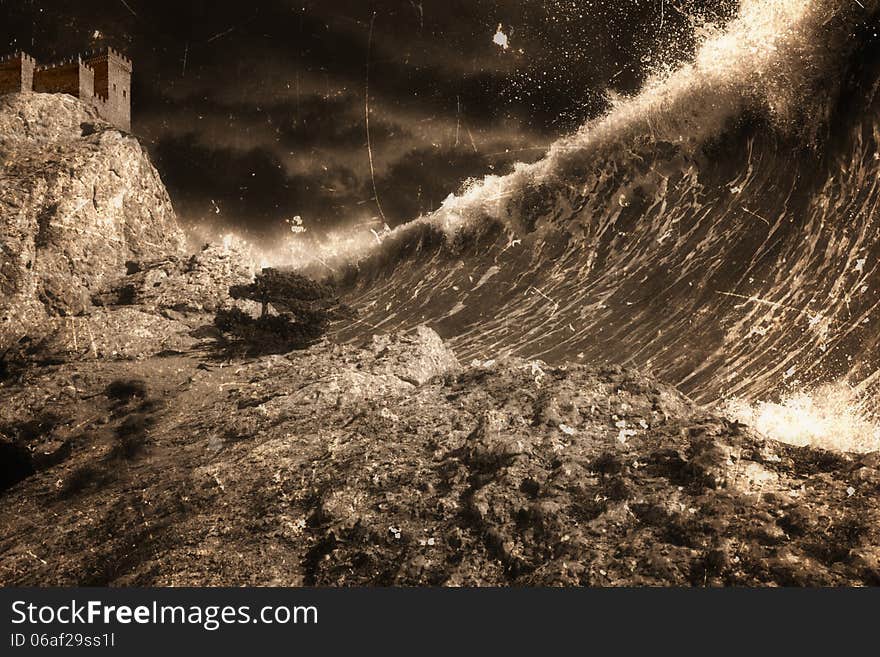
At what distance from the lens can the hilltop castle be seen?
79.6 ft

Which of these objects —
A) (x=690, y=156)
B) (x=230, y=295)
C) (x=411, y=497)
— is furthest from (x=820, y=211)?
(x=230, y=295)

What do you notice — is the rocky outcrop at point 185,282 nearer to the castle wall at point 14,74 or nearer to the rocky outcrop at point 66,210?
the rocky outcrop at point 66,210

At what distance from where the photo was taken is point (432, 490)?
9328 mm

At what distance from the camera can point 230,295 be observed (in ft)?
69.1

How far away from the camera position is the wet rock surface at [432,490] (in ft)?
23.9

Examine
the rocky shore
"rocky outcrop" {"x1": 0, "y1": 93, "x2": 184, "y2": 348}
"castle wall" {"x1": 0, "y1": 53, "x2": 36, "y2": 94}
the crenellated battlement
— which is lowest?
the rocky shore

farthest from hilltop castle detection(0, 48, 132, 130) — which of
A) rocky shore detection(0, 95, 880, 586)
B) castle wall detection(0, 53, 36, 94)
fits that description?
rocky shore detection(0, 95, 880, 586)

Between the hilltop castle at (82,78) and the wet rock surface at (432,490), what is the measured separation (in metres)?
15.6

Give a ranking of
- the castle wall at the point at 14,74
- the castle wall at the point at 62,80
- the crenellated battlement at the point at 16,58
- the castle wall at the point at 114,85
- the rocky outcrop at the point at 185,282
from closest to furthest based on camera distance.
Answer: the rocky outcrop at the point at 185,282, the crenellated battlement at the point at 16,58, the castle wall at the point at 14,74, the castle wall at the point at 114,85, the castle wall at the point at 62,80

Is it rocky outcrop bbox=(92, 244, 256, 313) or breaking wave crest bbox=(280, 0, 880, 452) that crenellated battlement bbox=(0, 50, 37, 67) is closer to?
rocky outcrop bbox=(92, 244, 256, 313)

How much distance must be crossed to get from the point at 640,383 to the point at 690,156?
16.9 meters

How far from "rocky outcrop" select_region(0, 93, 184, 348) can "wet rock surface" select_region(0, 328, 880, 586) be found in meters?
5.89

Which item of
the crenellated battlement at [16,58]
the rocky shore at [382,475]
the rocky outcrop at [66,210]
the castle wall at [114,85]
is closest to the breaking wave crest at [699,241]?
the rocky shore at [382,475]

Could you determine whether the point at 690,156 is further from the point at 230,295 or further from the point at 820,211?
the point at 230,295
